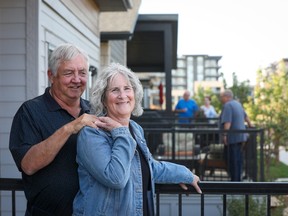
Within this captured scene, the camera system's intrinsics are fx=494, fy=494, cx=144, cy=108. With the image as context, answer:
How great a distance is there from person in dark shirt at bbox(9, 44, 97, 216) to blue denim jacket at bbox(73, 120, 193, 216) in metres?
0.11

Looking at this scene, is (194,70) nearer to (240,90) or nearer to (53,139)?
(240,90)

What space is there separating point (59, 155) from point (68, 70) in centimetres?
43

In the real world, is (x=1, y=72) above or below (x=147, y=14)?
below

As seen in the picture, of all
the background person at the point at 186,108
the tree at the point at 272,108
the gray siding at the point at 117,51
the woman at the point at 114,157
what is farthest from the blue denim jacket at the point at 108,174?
the background person at the point at 186,108

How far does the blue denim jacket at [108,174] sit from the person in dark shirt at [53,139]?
0.34 ft

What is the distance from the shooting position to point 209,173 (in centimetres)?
823

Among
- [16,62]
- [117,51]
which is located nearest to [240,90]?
[117,51]

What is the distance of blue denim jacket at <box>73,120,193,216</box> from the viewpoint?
6.46ft

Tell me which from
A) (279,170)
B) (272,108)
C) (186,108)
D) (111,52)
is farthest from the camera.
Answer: (186,108)

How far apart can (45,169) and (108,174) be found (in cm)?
44

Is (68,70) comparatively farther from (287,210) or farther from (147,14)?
(147,14)

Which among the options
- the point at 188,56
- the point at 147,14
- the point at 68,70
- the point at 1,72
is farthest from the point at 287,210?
the point at 188,56

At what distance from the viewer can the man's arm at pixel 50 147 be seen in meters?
2.12

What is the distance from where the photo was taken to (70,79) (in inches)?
96.3
